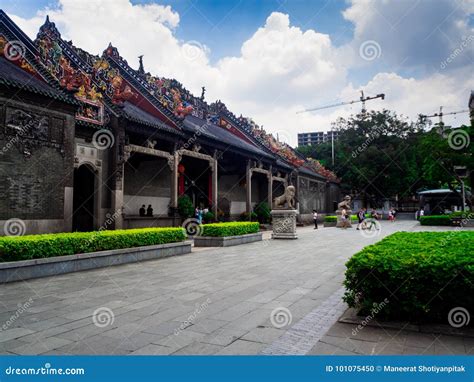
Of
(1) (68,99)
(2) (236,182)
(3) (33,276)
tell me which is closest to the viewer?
(3) (33,276)

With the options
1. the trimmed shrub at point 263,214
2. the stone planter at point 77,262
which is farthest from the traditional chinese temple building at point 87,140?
the stone planter at point 77,262

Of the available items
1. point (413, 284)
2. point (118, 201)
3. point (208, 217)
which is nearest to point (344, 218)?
point (208, 217)

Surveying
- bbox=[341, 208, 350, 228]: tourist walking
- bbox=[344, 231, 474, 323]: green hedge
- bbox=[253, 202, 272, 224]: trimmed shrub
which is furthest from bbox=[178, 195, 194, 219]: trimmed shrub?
bbox=[341, 208, 350, 228]: tourist walking

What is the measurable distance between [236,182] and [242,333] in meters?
23.7

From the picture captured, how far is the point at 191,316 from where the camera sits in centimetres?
468

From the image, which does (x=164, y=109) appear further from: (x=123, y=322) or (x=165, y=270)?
(x=123, y=322)

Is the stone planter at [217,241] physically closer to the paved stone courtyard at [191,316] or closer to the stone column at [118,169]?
the stone column at [118,169]

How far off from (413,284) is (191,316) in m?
2.78

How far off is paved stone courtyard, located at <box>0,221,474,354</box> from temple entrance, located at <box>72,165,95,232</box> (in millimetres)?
7519

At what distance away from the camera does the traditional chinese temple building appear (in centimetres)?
1065

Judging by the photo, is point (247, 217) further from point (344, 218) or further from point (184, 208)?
point (344, 218)

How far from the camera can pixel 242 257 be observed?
420 inches

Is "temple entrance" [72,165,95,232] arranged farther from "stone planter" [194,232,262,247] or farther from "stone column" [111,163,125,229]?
"stone planter" [194,232,262,247]

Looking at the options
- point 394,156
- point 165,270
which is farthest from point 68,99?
point 394,156
